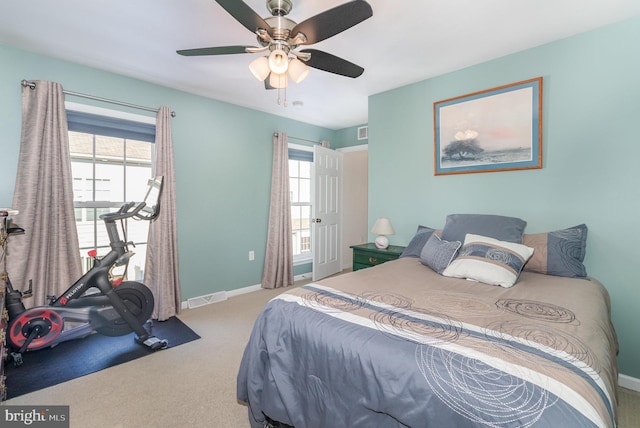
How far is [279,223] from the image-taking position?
414 cm

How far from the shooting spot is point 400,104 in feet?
10.5

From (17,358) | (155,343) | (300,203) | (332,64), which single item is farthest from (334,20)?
(300,203)

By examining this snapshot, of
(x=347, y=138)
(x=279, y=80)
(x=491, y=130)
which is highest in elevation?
(x=347, y=138)

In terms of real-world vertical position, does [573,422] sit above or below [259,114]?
below

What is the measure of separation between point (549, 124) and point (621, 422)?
202 cm

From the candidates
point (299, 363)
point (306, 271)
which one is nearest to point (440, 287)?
point (299, 363)

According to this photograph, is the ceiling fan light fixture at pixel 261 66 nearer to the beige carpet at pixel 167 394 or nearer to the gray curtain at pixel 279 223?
the beige carpet at pixel 167 394

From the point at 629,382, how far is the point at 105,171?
4.71 meters

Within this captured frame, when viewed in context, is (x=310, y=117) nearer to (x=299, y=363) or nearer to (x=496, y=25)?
(x=496, y=25)

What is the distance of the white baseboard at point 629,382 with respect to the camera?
2.00 meters

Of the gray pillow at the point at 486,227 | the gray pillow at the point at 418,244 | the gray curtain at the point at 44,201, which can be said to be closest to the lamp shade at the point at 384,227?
the gray pillow at the point at 418,244

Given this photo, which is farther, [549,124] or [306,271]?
[306,271]

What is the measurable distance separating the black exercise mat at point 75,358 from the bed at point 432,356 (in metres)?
1.45

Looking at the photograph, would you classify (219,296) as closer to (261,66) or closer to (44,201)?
(44,201)
